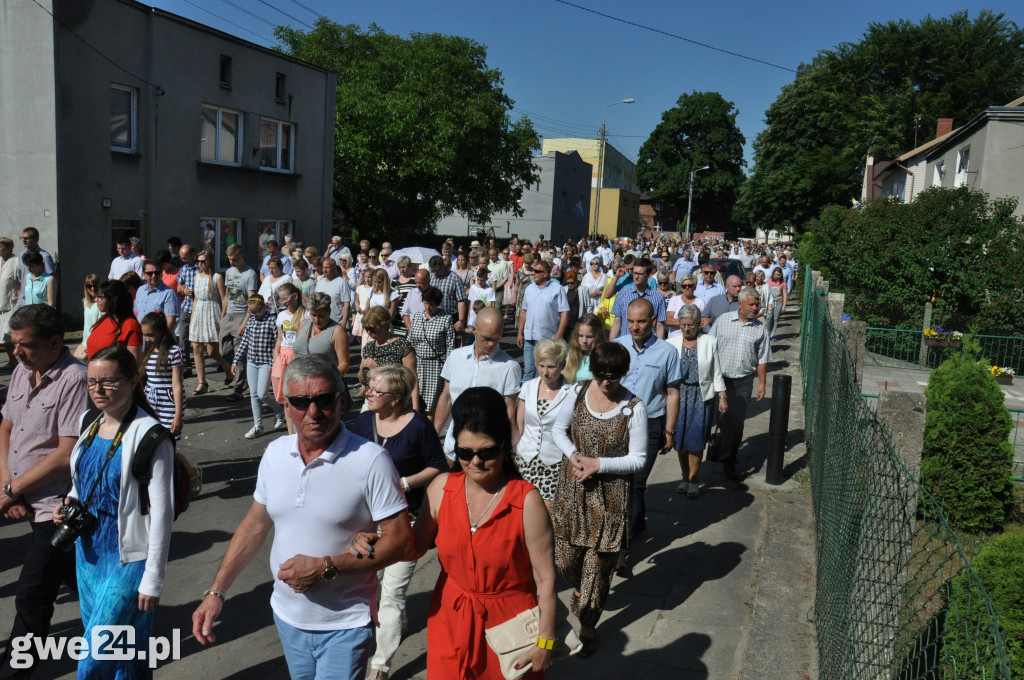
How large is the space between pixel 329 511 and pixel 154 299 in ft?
24.5

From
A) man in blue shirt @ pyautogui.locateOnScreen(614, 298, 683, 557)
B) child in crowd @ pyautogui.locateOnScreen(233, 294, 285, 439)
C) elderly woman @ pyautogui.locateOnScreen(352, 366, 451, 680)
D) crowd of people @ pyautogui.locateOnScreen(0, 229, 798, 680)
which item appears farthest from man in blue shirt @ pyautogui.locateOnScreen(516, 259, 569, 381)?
elderly woman @ pyautogui.locateOnScreen(352, 366, 451, 680)

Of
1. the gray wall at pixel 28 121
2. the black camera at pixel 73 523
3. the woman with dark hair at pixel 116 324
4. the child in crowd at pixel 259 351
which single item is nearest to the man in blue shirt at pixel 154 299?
the child in crowd at pixel 259 351

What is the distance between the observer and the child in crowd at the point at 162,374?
636 centimetres

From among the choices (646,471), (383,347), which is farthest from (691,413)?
(383,347)

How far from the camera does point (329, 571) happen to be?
306 centimetres

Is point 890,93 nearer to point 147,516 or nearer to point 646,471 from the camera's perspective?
point 646,471

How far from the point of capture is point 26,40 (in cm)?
1666

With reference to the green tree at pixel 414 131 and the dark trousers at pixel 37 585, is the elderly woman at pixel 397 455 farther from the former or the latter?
the green tree at pixel 414 131

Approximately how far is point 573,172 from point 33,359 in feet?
191

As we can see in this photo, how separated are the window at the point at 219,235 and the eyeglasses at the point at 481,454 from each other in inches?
Result: 758

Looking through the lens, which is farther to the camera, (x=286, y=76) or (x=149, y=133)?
(x=286, y=76)

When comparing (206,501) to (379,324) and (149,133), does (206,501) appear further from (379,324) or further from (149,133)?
(149,133)

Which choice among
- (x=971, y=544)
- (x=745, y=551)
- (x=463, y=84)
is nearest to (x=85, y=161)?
(x=745, y=551)

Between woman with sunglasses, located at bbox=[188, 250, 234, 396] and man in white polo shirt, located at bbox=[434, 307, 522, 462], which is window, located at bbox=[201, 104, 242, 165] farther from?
man in white polo shirt, located at bbox=[434, 307, 522, 462]
